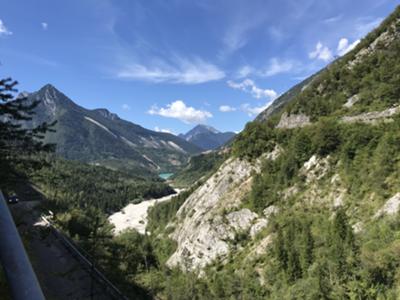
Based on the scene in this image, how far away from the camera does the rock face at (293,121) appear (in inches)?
2442

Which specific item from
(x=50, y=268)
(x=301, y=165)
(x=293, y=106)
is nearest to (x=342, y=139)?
(x=301, y=165)

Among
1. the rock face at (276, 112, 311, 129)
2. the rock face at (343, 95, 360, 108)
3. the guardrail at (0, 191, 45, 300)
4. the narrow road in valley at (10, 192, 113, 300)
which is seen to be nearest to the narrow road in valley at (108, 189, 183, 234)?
the rock face at (276, 112, 311, 129)

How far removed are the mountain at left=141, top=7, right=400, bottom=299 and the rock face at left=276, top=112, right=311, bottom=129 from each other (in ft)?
1.15

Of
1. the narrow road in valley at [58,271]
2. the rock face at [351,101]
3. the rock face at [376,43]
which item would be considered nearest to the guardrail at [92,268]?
the narrow road in valley at [58,271]

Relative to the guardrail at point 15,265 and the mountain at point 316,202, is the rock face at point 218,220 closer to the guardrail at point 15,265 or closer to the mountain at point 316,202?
the mountain at point 316,202

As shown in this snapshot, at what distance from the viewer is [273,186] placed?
48281mm

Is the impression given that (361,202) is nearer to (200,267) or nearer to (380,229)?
(380,229)

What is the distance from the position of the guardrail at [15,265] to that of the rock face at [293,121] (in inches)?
2470

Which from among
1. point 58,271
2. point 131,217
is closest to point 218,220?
point 58,271

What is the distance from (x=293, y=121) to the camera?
65.7 meters

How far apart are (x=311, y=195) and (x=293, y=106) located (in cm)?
3285

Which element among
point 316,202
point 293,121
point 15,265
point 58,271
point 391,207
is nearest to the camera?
point 15,265

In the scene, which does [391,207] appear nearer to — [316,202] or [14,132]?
[316,202]

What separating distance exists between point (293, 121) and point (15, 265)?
68.1m
